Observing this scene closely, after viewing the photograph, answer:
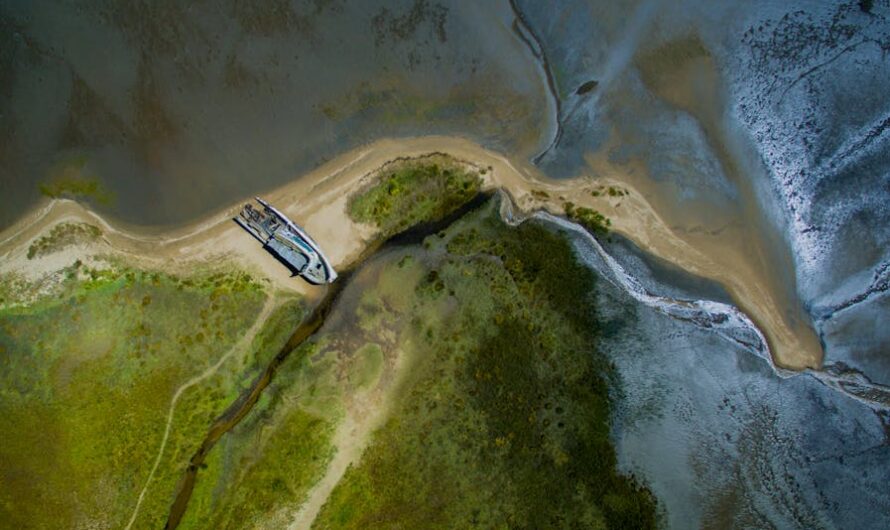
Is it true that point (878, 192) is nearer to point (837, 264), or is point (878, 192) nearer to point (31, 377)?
point (837, 264)

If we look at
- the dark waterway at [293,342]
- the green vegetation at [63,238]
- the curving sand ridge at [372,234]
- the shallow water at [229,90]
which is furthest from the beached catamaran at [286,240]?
the green vegetation at [63,238]

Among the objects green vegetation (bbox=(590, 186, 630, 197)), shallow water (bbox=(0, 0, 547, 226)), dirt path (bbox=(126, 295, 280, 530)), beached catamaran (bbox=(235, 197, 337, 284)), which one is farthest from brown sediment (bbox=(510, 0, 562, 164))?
dirt path (bbox=(126, 295, 280, 530))

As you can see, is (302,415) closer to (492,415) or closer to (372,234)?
(492,415)

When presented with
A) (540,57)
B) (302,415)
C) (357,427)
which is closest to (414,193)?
(540,57)

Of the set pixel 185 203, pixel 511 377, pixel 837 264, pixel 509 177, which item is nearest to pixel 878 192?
pixel 837 264

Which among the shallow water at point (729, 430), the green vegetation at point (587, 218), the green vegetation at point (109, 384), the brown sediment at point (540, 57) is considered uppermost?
the brown sediment at point (540, 57)

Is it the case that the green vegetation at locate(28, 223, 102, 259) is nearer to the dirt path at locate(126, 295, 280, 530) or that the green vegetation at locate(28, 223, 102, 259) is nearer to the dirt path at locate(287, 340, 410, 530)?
the dirt path at locate(126, 295, 280, 530)

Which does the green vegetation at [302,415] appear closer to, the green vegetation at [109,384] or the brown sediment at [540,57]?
the green vegetation at [109,384]
